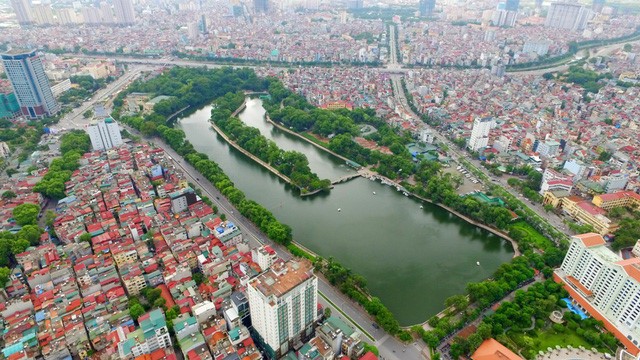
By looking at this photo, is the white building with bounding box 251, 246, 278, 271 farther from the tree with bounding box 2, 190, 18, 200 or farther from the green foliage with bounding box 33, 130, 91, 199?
the tree with bounding box 2, 190, 18, 200

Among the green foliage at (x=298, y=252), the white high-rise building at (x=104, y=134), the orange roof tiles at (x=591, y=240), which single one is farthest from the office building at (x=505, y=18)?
the green foliage at (x=298, y=252)

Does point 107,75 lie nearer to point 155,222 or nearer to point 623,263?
point 155,222

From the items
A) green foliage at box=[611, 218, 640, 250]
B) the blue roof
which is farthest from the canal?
the blue roof

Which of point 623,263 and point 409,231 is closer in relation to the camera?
point 623,263

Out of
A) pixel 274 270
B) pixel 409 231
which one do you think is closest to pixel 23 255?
pixel 274 270

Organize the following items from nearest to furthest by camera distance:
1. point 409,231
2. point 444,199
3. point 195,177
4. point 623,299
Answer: point 623,299, point 409,231, point 444,199, point 195,177

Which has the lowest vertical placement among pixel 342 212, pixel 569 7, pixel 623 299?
pixel 342 212

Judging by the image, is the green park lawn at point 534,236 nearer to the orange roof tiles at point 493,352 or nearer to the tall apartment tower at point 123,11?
the orange roof tiles at point 493,352
